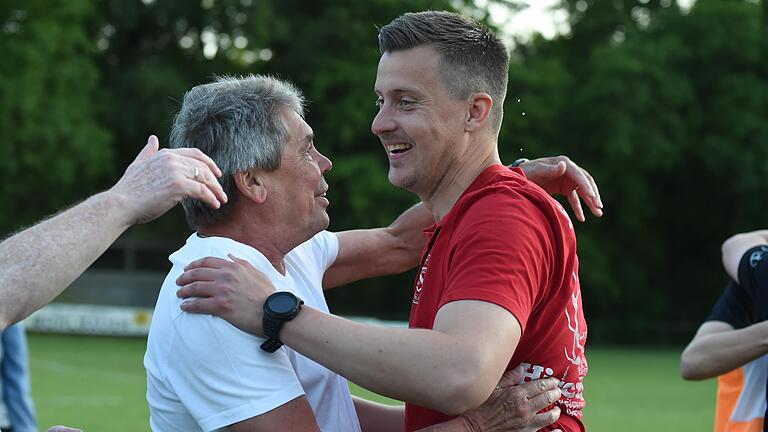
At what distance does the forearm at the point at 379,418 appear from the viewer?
178 inches

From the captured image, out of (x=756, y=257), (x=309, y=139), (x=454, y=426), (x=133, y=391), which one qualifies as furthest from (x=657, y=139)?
(x=454, y=426)

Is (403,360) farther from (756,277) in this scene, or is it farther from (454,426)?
(756,277)

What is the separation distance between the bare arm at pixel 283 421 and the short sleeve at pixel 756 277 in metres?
2.43

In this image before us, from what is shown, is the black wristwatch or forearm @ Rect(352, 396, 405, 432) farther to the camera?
forearm @ Rect(352, 396, 405, 432)

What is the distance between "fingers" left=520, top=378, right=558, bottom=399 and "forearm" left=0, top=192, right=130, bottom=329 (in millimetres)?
1389

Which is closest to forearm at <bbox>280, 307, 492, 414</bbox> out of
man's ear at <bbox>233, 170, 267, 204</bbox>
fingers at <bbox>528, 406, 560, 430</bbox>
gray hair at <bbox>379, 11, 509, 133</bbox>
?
fingers at <bbox>528, 406, 560, 430</bbox>

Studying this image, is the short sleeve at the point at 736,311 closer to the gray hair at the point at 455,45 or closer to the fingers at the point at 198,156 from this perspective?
the gray hair at the point at 455,45

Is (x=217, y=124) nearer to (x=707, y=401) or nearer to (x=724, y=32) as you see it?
(x=707, y=401)

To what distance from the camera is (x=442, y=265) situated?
3.46m

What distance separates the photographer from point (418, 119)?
3713 millimetres

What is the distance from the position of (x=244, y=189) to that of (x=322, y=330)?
84cm

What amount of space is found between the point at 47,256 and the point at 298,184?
4.00 feet

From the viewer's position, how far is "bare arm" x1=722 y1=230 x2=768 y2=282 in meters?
5.14

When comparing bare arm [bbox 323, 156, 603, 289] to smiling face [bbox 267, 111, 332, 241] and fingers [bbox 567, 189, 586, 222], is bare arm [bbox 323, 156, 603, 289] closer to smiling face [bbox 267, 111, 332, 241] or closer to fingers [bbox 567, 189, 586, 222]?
fingers [bbox 567, 189, 586, 222]
